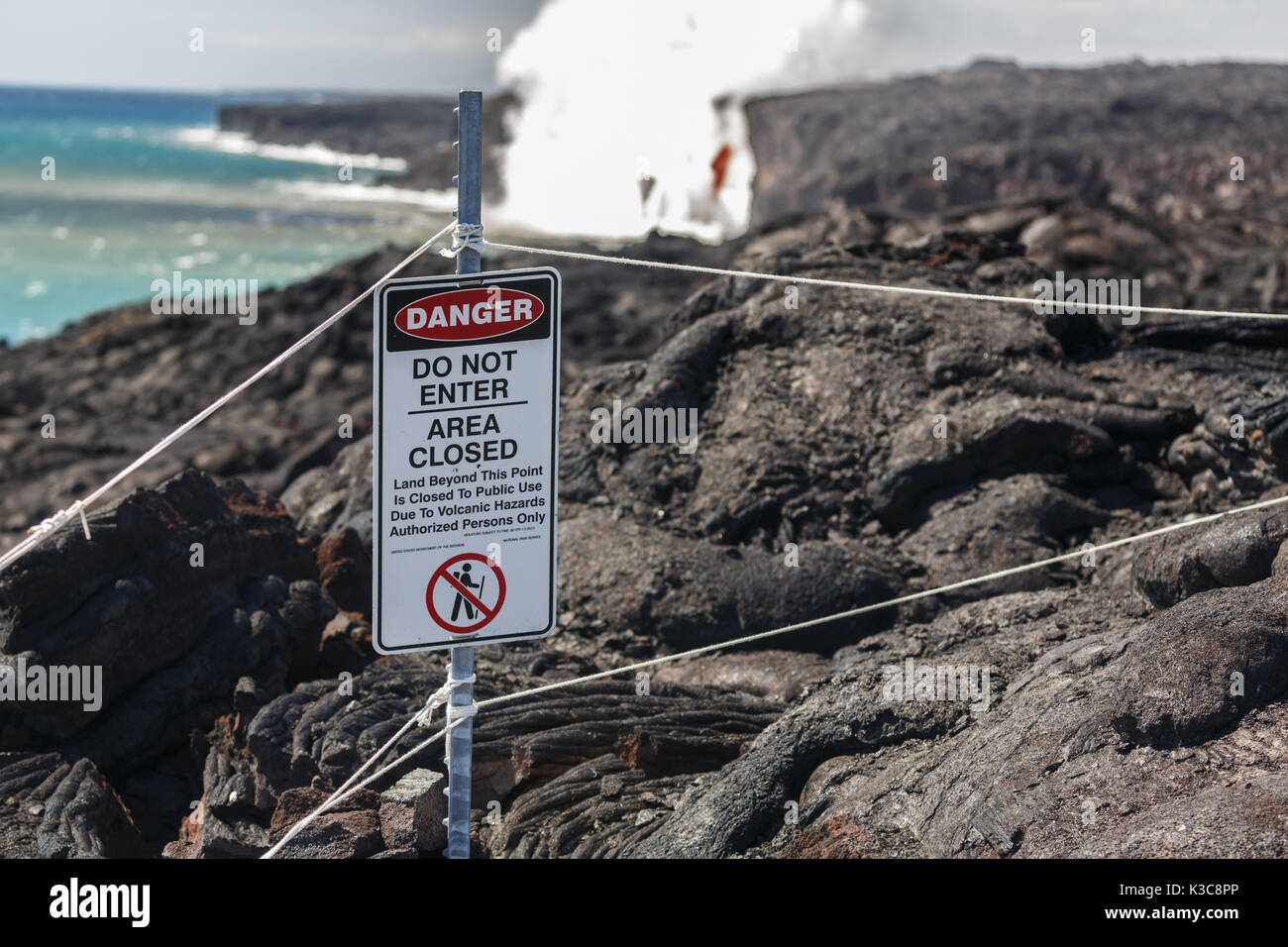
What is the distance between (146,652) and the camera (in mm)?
6211

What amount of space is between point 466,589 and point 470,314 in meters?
0.76

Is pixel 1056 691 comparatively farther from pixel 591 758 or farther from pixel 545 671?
pixel 545 671

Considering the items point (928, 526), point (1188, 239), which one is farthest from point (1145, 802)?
point (1188, 239)

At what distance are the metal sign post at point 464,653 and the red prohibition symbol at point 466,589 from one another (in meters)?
0.09

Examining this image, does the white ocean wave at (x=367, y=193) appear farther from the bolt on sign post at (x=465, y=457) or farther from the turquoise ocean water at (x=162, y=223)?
the bolt on sign post at (x=465, y=457)

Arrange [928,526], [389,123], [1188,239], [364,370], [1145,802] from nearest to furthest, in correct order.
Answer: [1145,802] → [928,526] → [364,370] → [1188,239] → [389,123]

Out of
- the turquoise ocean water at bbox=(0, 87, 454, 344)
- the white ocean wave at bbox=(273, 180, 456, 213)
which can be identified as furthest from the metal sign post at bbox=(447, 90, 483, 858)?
the white ocean wave at bbox=(273, 180, 456, 213)

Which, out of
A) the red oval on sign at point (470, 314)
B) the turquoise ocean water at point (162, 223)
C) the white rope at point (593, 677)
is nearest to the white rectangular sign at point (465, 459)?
the red oval on sign at point (470, 314)

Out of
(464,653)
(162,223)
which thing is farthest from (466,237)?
(162,223)

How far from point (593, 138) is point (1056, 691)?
70531 millimetres

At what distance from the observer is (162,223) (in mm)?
64500

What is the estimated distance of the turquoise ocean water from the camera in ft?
152

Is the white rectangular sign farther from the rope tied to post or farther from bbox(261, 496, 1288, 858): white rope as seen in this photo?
bbox(261, 496, 1288, 858): white rope

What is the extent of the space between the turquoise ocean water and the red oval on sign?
62.0 feet
